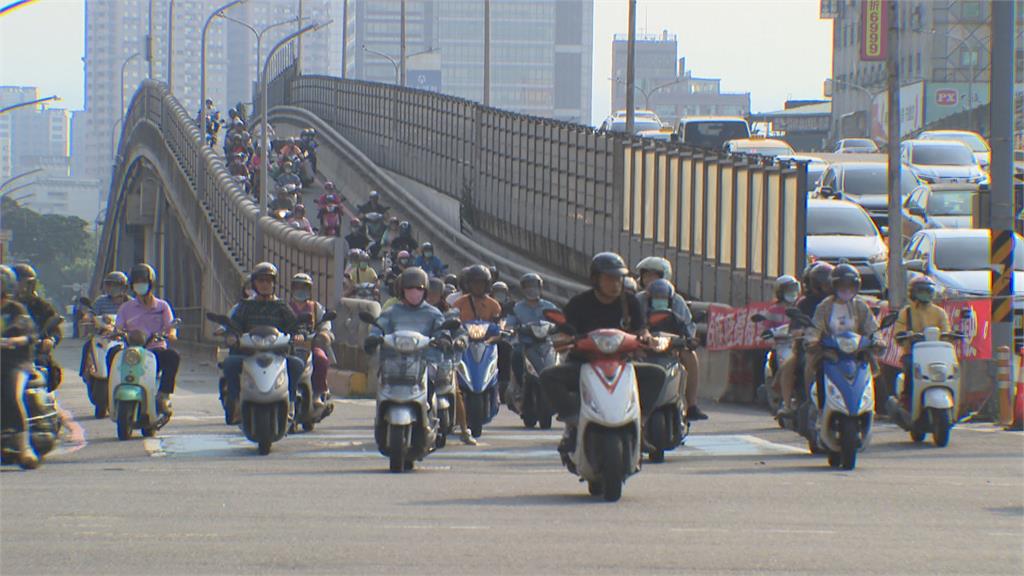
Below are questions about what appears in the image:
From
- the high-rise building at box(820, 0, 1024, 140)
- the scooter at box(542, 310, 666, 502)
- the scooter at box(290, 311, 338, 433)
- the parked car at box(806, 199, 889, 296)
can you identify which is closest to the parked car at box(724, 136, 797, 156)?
the parked car at box(806, 199, 889, 296)

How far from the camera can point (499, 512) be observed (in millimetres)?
11453

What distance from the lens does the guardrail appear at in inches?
1097

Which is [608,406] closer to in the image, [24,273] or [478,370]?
[24,273]

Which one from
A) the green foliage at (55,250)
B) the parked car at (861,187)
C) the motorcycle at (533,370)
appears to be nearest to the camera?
the motorcycle at (533,370)

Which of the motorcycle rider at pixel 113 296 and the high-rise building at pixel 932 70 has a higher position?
the high-rise building at pixel 932 70

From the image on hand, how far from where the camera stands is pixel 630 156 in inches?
1435

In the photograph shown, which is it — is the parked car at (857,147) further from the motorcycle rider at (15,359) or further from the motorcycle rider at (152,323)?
the motorcycle rider at (15,359)

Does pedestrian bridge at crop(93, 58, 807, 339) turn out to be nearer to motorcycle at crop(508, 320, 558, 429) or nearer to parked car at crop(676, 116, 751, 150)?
motorcycle at crop(508, 320, 558, 429)

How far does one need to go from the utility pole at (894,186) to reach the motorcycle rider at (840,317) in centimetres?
913

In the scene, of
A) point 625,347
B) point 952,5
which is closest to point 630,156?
point 625,347

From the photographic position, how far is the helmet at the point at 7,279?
13.3 metres

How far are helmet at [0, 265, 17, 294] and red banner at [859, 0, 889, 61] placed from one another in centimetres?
10514

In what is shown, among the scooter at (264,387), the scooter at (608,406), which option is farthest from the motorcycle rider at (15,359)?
the scooter at (608,406)

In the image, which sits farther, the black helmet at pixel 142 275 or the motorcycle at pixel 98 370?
the motorcycle at pixel 98 370
